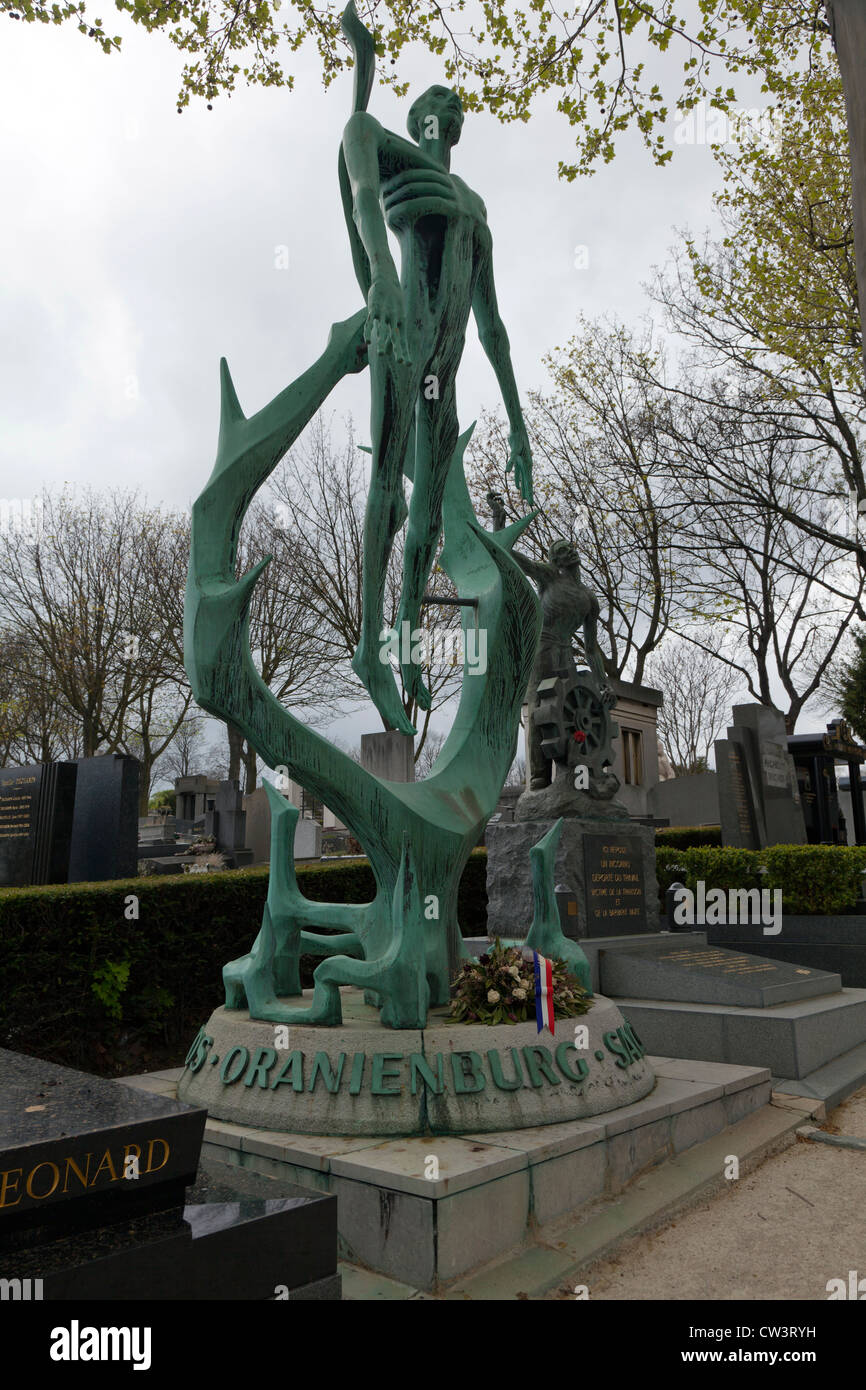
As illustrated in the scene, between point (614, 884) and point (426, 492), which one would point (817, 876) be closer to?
point (614, 884)

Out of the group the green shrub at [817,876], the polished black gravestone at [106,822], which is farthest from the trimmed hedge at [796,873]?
the polished black gravestone at [106,822]

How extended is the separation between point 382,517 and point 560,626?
220 inches

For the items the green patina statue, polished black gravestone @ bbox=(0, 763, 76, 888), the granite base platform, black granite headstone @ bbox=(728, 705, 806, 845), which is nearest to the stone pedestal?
the green patina statue

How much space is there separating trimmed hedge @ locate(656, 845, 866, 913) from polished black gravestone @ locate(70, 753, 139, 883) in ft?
21.1

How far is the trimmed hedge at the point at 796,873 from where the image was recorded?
413 inches

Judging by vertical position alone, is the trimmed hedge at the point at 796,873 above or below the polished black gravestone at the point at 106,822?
below

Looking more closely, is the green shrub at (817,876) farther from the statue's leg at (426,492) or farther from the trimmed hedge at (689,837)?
the statue's leg at (426,492)

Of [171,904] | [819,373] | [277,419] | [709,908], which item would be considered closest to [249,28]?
[277,419]

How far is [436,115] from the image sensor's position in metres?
5.52

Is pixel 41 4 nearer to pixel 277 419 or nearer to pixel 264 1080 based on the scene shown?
pixel 277 419

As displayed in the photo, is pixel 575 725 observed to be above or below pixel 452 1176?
above

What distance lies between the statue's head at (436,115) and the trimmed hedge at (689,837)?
36.9ft

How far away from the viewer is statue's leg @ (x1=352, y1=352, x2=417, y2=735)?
16.6 feet

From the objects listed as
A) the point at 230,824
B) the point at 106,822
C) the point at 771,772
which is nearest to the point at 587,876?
the point at 106,822
